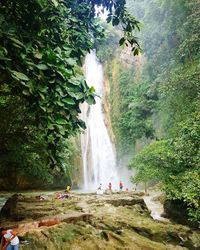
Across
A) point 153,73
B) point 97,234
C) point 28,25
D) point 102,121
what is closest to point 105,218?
point 97,234

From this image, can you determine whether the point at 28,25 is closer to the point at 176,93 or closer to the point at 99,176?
the point at 176,93

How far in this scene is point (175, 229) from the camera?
9.59m

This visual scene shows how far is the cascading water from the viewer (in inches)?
1233

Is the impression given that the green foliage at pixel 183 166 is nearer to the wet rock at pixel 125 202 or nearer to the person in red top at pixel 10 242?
the wet rock at pixel 125 202

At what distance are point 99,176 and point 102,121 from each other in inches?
270

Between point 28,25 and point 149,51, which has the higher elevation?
point 149,51

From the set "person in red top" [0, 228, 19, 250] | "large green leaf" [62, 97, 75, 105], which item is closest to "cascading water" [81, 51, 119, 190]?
"person in red top" [0, 228, 19, 250]

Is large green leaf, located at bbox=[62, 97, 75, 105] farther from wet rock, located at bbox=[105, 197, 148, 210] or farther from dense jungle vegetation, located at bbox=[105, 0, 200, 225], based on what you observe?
wet rock, located at bbox=[105, 197, 148, 210]

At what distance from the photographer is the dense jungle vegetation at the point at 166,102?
34.4 feet

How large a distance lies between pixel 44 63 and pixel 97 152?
29956mm

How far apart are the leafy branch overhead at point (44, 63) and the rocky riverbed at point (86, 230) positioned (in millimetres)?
2980

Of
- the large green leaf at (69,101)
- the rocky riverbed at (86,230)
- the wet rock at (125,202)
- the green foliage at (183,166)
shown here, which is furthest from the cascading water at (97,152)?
the large green leaf at (69,101)

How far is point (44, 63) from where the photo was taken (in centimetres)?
345

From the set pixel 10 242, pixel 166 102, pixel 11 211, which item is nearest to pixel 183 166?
pixel 11 211
